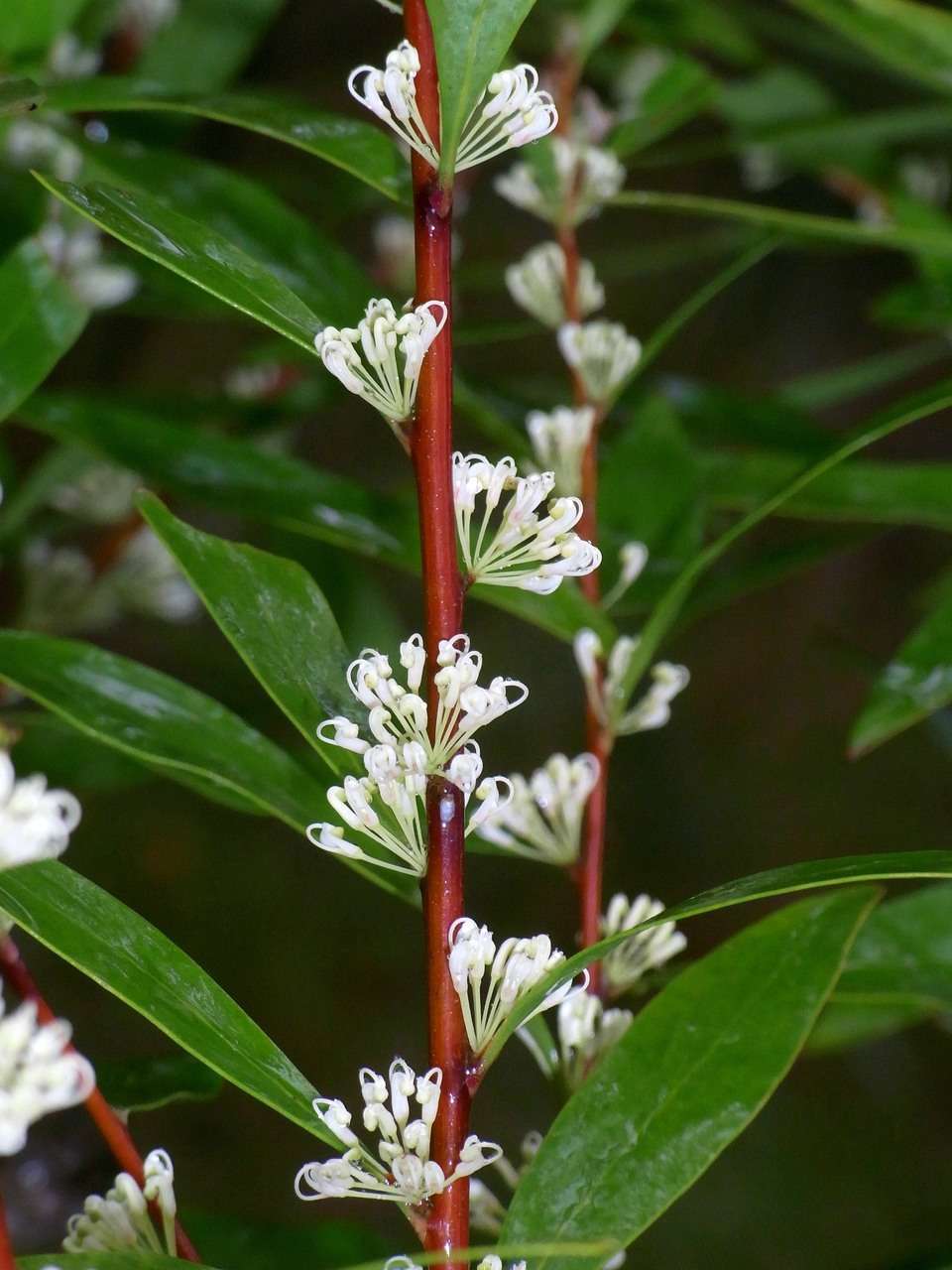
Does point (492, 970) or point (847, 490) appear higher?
point (847, 490)

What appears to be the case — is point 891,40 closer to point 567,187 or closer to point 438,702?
point 567,187

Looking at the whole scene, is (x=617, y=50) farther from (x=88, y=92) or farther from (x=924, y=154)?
(x=88, y=92)

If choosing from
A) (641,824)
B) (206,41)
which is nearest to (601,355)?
(206,41)

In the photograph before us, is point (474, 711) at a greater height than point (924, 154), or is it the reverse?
point (924, 154)

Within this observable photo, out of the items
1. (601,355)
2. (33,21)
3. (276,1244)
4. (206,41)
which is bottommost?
(276,1244)

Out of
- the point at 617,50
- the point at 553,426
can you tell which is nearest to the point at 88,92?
the point at 553,426

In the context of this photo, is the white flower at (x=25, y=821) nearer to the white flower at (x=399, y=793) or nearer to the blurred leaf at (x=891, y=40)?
the white flower at (x=399, y=793)

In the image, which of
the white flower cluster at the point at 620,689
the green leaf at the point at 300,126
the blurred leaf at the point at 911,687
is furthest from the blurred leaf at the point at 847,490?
the green leaf at the point at 300,126
